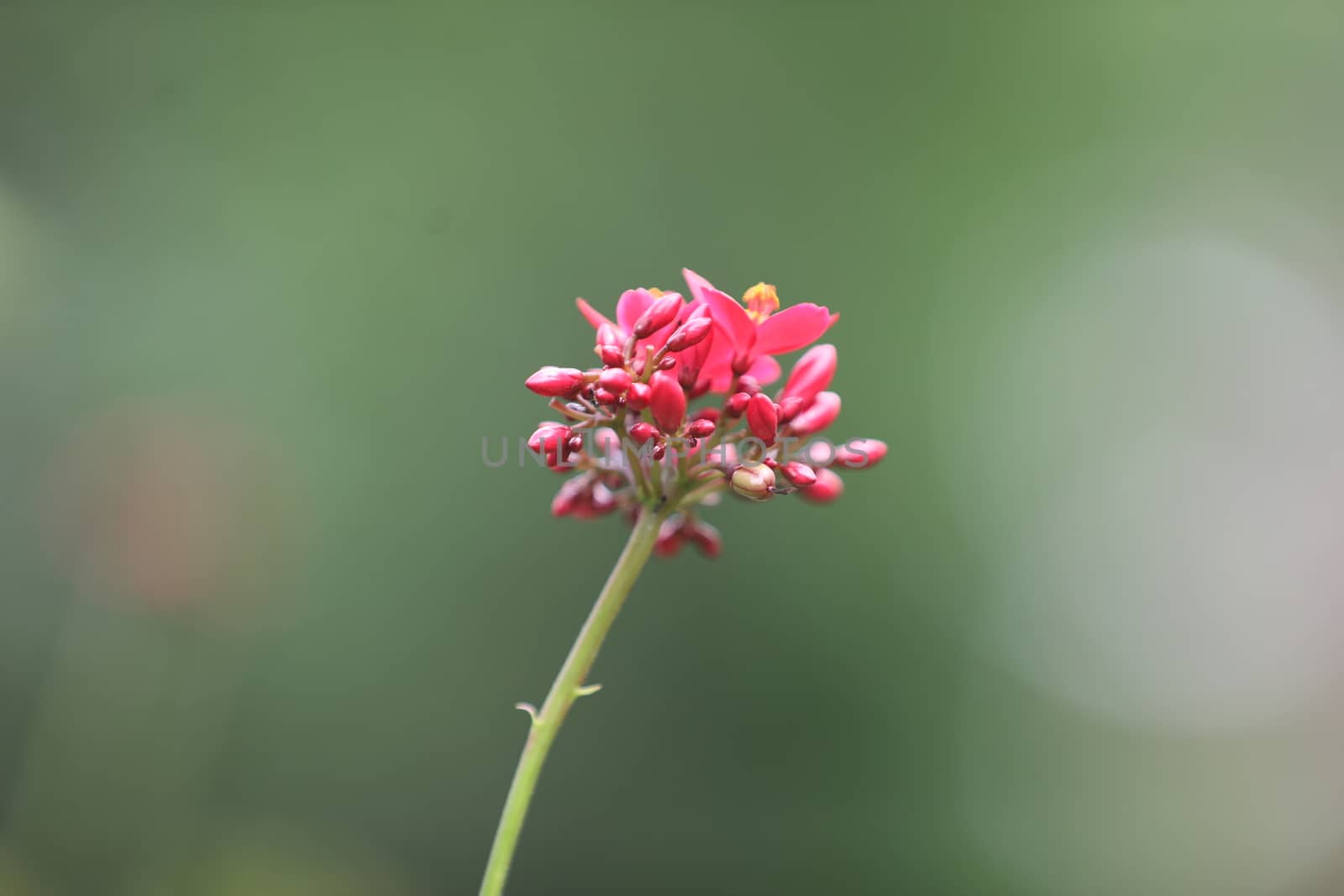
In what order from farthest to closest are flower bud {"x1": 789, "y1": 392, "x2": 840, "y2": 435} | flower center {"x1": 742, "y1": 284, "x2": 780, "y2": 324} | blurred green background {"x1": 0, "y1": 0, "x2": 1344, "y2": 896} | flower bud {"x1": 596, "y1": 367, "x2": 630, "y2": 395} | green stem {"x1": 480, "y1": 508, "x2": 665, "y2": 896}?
blurred green background {"x1": 0, "y1": 0, "x2": 1344, "y2": 896}
flower center {"x1": 742, "y1": 284, "x2": 780, "y2": 324}
flower bud {"x1": 789, "y1": 392, "x2": 840, "y2": 435}
flower bud {"x1": 596, "y1": 367, "x2": 630, "y2": 395}
green stem {"x1": 480, "y1": 508, "x2": 665, "y2": 896}

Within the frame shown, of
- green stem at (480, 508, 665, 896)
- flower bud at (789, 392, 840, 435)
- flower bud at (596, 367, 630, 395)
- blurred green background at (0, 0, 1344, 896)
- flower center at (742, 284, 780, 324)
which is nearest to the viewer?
green stem at (480, 508, 665, 896)

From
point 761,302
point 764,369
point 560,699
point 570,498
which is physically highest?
point 761,302

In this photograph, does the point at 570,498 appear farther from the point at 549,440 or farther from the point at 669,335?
the point at 669,335

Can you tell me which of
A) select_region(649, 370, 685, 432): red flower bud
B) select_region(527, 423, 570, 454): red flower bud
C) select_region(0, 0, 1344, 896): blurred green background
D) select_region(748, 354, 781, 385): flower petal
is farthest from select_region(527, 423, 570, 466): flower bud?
select_region(0, 0, 1344, 896): blurred green background

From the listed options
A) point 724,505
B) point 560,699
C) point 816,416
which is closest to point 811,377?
point 816,416

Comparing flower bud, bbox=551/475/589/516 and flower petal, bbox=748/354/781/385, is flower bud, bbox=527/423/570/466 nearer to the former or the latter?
flower bud, bbox=551/475/589/516

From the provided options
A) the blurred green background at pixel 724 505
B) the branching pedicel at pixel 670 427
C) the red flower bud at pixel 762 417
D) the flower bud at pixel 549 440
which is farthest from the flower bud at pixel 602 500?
the blurred green background at pixel 724 505
